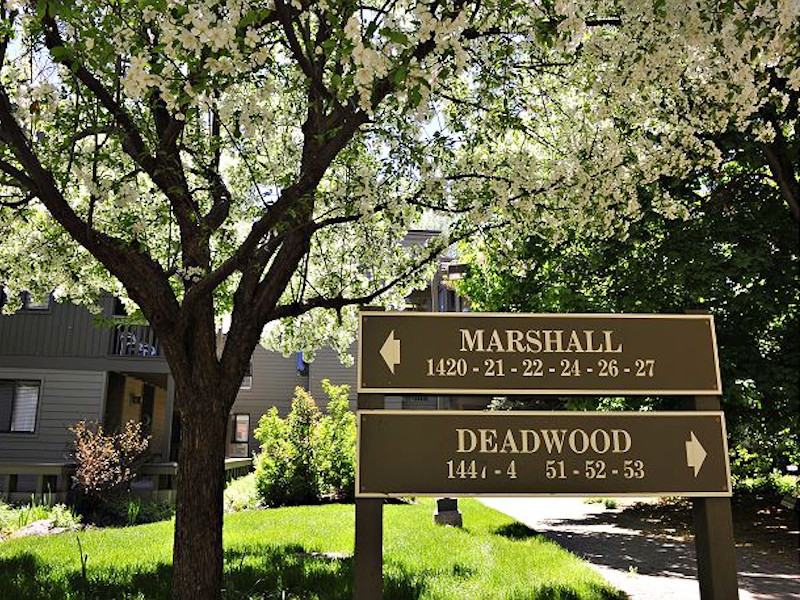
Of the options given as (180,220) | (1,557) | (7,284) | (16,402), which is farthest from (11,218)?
(16,402)

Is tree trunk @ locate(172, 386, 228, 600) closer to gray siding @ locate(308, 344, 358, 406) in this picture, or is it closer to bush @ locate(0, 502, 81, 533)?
bush @ locate(0, 502, 81, 533)

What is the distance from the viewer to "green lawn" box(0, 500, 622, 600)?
6402 mm

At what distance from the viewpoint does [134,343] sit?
1884cm

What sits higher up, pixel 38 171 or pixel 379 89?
pixel 379 89

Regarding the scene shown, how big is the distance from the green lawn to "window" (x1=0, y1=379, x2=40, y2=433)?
8.87 m

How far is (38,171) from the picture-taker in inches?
207

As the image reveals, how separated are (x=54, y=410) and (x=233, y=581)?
13649mm

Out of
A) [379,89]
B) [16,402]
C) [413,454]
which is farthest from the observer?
[16,402]

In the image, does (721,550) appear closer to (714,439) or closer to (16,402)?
(714,439)

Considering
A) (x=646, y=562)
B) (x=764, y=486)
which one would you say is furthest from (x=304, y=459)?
(x=764, y=486)

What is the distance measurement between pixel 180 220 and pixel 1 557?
519 cm

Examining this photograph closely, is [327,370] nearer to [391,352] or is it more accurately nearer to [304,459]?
[304,459]

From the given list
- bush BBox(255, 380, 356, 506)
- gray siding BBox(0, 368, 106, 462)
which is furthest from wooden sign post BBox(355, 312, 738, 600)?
gray siding BBox(0, 368, 106, 462)

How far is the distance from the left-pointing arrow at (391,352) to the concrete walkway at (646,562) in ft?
14.8
